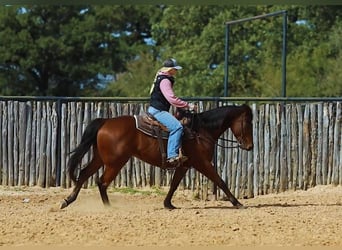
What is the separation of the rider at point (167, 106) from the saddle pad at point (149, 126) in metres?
0.09

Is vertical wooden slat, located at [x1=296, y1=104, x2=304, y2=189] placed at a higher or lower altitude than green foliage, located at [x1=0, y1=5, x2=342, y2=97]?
lower

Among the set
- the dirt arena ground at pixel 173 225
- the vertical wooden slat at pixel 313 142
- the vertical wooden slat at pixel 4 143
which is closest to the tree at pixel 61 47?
the vertical wooden slat at pixel 4 143

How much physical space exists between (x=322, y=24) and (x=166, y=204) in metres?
24.1

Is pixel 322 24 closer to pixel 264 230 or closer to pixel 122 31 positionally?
pixel 122 31

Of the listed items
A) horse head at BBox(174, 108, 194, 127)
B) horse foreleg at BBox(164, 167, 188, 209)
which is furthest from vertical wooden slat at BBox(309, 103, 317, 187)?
horse head at BBox(174, 108, 194, 127)

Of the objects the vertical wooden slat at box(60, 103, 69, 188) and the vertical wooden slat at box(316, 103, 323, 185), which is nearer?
the vertical wooden slat at box(316, 103, 323, 185)

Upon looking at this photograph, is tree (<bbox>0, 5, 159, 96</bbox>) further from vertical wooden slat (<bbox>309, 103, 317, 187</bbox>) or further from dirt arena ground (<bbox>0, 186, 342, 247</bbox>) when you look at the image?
dirt arena ground (<bbox>0, 186, 342, 247</bbox>)

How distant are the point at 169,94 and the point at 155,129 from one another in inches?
24.0

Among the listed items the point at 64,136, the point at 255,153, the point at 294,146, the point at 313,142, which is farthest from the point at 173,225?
the point at 64,136

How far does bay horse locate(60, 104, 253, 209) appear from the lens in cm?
1104

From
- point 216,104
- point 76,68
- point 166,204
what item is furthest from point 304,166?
point 76,68

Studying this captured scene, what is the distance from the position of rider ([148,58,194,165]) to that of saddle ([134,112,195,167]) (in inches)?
3.2

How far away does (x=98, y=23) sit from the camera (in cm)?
4169

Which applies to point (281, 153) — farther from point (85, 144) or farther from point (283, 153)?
point (85, 144)
